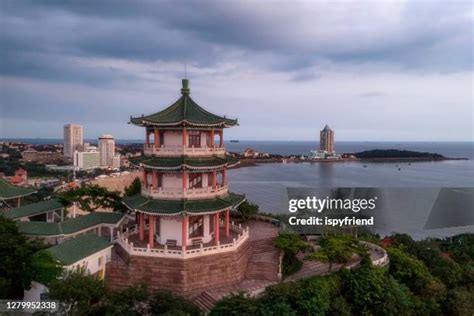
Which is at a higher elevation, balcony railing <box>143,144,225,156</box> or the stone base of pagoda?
balcony railing <box>143,144,225,156</box>

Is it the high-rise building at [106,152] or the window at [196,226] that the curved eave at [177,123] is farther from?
the high-rise building at [106,152]

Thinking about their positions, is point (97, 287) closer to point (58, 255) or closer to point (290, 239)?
point (58, 255)

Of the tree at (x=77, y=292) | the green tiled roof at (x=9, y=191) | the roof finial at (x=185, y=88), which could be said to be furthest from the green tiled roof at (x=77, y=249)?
the green tiled roof at (x=9, y=191)

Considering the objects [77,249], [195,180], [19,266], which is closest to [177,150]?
[195,180]

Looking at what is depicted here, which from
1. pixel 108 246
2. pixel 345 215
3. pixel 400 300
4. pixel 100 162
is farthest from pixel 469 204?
pixel 100 162

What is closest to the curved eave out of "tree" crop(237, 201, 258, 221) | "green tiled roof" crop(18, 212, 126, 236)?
"green tiled roof" crop(18, 212, 126, 236)

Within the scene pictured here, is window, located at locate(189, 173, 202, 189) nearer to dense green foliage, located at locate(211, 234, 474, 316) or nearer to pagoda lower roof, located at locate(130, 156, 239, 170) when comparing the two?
pagoda lower roof, located at locate(130, 156, 239, 170)
